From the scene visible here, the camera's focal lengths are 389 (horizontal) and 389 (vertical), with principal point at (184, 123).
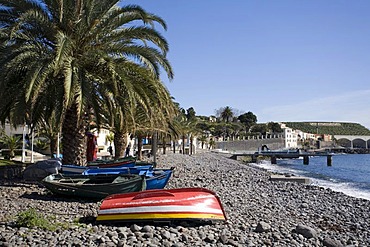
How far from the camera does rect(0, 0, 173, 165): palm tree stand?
12.1 m

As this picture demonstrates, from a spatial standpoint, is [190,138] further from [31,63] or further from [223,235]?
[223,235]

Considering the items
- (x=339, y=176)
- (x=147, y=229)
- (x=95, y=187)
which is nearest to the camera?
(x=147, y=229)

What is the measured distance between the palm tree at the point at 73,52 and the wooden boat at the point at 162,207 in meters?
4.56

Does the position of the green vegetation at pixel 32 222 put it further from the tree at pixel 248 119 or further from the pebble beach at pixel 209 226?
the tree at pixel 248 119

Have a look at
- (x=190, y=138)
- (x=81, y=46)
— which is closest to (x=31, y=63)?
(x=81, y=46)

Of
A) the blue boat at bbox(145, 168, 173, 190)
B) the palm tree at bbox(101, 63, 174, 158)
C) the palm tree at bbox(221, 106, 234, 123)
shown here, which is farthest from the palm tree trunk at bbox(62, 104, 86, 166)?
the palm tree at bbox(221, 106, 234, 123)

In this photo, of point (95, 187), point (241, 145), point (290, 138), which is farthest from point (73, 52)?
point (290, 138)

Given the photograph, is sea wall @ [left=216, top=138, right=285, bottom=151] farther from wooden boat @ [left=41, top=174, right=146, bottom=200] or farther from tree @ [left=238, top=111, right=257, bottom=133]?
wooden boat @ [left=41, top=174, right=146, bottom=200]

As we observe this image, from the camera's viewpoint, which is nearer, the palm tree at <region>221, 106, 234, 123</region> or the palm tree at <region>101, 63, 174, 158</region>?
the palm tree at <region>101, 63, 174, 158</region>

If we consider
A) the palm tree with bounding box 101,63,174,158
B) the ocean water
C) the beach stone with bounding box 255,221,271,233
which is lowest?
the ocean water

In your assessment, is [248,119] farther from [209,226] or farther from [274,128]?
[209,226]

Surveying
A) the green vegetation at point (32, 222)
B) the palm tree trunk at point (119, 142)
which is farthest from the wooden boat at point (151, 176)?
the palm tree trunk at point (119, 142)

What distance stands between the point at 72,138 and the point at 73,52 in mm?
3090

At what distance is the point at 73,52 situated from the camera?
525 inches
